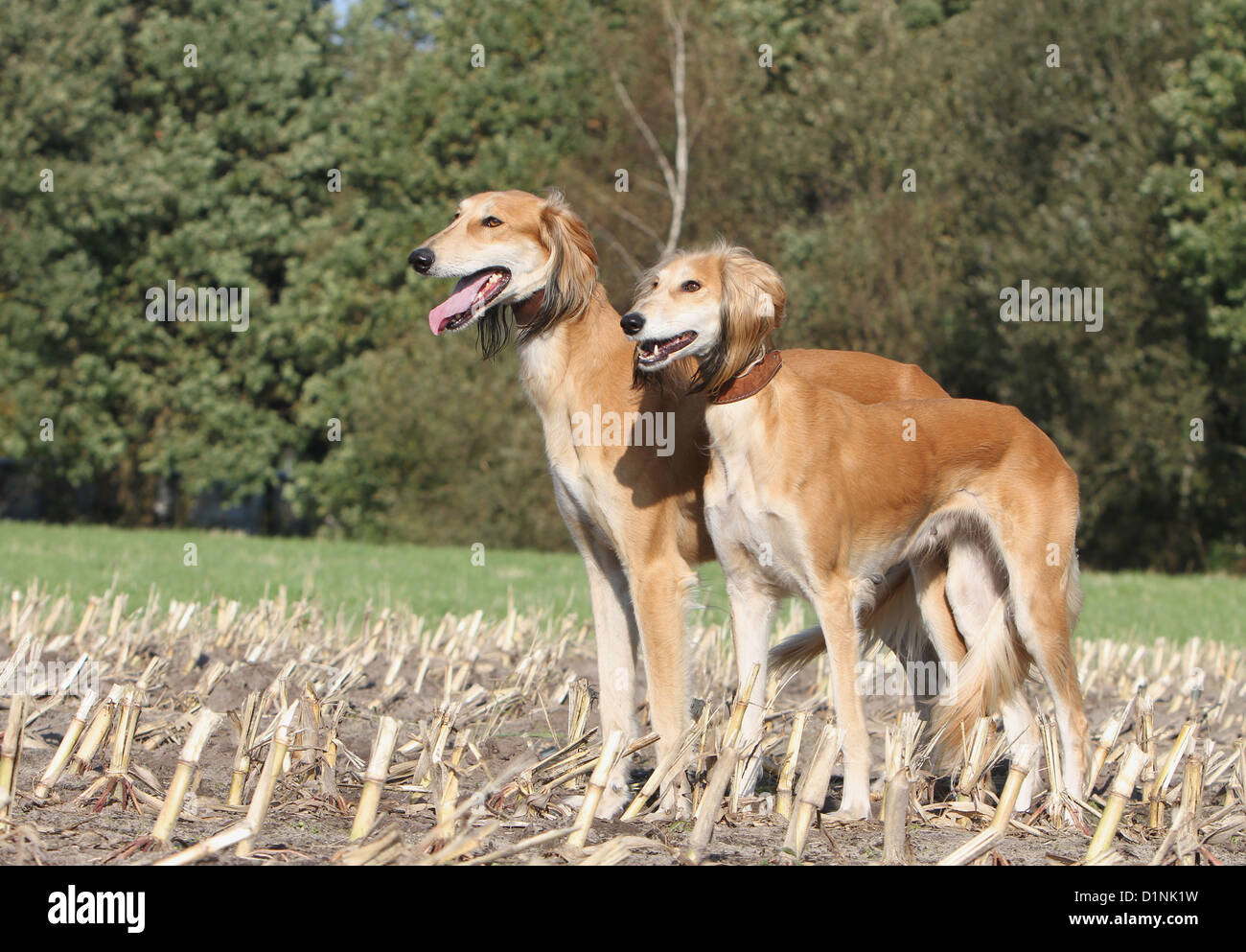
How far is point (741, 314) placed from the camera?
5246mm

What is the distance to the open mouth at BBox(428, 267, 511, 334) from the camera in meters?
5.51

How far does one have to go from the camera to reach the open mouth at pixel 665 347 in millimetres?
5152

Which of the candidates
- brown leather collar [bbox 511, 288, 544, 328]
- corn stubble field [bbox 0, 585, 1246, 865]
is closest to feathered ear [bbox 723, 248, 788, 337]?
brown leather collar [bbox 511, 288, 544, 328]

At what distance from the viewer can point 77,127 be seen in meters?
30.5

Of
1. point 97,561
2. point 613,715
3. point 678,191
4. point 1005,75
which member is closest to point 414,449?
point 678,191

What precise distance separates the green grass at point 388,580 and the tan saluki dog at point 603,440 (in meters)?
3.27

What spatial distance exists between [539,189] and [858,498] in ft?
83.6

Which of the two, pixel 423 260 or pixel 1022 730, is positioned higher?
pixel 423 260

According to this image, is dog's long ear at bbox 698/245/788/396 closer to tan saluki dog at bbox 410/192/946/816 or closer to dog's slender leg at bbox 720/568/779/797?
tan saluki dog at bbox 410/192/946/816

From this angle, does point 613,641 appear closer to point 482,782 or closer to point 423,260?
point 482,782

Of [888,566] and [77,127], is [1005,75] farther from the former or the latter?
[888,566]

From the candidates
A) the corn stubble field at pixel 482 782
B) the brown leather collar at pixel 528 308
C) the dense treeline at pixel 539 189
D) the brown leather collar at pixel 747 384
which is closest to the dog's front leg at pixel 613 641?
the corn stubble field at pixel 482 782

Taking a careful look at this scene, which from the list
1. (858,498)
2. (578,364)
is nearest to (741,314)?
(578,364)

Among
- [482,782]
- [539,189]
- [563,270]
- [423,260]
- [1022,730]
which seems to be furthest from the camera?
[539,189]
